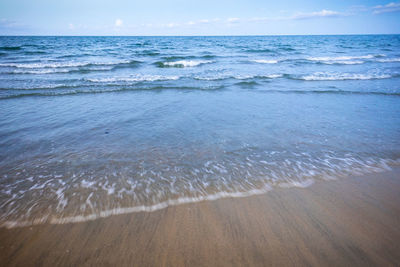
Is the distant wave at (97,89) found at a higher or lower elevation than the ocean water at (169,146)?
higher

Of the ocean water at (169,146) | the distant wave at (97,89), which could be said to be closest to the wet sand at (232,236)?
the ocean water at (169,146)

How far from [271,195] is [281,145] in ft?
5.67

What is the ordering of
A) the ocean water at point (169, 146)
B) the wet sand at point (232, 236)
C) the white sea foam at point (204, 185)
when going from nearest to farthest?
1. the wet sand at point (232, 236)
2. the white sea foam at point (204, 185)
3. the ocean water at point (169, 146)

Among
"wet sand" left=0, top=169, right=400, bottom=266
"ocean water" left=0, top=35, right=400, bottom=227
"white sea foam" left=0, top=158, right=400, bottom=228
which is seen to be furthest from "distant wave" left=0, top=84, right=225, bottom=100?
"wet sand" left=0, top=169, right=400, bottom=266

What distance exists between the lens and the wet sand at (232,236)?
1979 millimetres

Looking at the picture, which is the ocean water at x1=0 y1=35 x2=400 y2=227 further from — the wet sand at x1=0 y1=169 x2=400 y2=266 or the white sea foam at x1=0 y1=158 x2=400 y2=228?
the wet sand at x1=0 y1=169 x2=400 y2=266

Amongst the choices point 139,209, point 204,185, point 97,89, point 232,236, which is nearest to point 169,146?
point 204,185

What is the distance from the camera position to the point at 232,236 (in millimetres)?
2229

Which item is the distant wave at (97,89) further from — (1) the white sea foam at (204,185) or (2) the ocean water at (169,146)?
(1) the white sea foam at (204,185)

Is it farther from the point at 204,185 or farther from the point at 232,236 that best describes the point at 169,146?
the point at 232,236

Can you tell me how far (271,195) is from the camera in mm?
2875

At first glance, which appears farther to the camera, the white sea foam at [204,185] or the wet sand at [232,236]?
the white sea foam at [204,185]

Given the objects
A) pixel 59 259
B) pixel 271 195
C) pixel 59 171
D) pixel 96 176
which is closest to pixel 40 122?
pixel 59 171

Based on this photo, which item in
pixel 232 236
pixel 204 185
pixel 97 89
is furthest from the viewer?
pixel 97 89
